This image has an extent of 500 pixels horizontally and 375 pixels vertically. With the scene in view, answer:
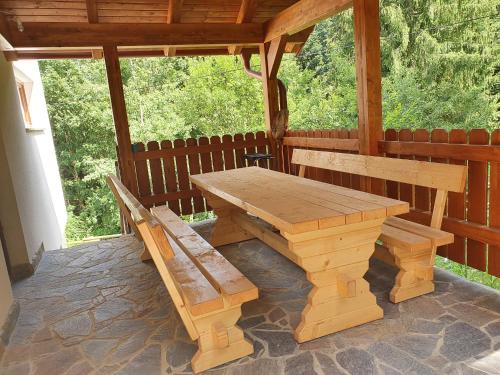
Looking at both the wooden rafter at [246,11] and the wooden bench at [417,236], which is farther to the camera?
the wooden rafter at [246,11]

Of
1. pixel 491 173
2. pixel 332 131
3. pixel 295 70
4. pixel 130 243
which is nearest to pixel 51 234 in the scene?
pixel 130 243

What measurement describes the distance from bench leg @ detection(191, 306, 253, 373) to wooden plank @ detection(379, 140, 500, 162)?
2079 mm

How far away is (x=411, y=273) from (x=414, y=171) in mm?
790

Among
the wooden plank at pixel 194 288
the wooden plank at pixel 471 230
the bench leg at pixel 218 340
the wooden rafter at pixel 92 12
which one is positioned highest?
the wooden rafter at pixel 92 12

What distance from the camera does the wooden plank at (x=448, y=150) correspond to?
9.04ft

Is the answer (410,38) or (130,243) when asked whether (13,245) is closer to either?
(130,243)

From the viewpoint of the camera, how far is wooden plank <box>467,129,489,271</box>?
9.39 feet

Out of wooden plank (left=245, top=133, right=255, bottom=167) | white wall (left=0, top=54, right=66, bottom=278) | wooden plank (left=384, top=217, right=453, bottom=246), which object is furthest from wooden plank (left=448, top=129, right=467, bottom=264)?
white wall (left=0, top=54, right=66, bottom=278)

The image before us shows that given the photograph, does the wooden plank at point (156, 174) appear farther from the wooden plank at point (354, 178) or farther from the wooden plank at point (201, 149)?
the wooden plank at point (354, 178)

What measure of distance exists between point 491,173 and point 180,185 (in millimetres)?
4175

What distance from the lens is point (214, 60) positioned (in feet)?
49.6

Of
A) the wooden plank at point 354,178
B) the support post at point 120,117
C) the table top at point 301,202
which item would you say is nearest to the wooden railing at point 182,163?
the support post at point 120,117

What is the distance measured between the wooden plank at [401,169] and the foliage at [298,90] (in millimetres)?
8129

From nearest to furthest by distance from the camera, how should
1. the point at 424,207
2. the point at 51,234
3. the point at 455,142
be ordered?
the point at 455,142
the point at 424,207
the point at 51,234
